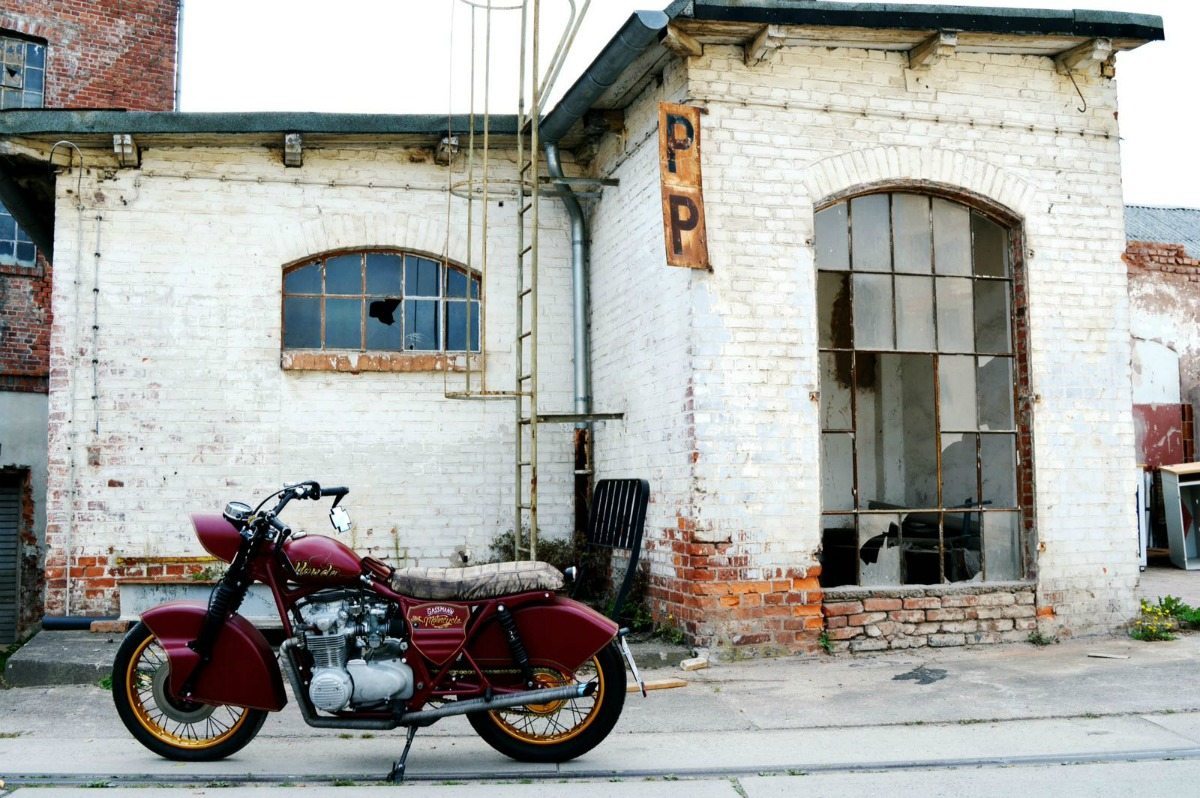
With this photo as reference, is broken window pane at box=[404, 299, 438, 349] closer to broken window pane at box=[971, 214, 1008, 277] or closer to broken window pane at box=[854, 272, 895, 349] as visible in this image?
broken window pane at box=[854, 272, 895, 349]

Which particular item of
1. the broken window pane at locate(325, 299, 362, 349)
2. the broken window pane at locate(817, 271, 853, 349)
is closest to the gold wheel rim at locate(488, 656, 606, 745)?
the broken window pane at locate(817, 271, 853, 349)

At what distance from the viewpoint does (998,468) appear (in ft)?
27.1

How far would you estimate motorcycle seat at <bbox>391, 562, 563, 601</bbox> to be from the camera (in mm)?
4906

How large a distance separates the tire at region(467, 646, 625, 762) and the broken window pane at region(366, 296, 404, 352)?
475 cm

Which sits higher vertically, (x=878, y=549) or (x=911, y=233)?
(x=911, y=233)

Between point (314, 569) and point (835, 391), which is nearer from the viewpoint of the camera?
point (314, 569)

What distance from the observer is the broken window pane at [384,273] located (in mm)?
9250

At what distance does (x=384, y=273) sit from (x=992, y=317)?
15.7ft

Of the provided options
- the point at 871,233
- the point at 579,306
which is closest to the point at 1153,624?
A: the point at 871,233

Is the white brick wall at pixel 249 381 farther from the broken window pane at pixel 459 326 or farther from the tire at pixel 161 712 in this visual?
the tire at pixel 161 712

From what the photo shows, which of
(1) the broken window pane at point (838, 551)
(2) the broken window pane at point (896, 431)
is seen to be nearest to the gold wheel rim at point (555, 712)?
(1) the broken window pane at point (838, 551)

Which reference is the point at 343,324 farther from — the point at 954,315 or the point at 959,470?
the point at 959,470

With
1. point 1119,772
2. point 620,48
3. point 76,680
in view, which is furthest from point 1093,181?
point 76,680

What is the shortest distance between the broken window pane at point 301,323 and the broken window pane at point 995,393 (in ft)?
16.9
